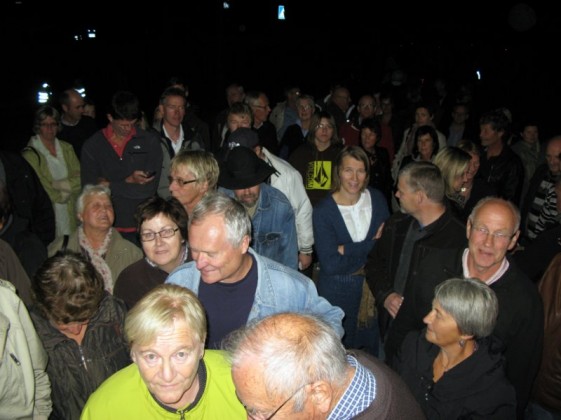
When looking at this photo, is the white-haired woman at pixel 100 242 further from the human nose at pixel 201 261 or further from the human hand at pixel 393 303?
the human hand at pixel 393 303

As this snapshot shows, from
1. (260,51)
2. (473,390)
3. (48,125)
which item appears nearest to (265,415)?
(473,390)

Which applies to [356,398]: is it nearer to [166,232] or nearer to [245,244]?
[245,244]

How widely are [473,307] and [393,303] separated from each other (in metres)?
1.10

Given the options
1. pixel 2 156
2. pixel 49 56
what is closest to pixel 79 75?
pixel 49 56

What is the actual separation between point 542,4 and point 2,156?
681 inches

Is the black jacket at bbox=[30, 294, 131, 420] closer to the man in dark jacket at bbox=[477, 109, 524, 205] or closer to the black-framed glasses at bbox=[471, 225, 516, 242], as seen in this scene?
the black-framed glasses at bbox=[471, 225, 516, 242]

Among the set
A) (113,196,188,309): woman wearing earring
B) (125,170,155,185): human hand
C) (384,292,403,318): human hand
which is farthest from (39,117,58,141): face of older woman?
(384,292,403,318): human hand

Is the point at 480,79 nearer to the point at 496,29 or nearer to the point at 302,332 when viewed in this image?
the point at 496,29

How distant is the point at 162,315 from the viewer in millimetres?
2096

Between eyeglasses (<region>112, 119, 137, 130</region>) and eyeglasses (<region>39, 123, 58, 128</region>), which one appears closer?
eyeglasses (<region>112, 119, 137, 130</region>)

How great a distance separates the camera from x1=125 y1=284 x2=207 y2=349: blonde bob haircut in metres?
2.07

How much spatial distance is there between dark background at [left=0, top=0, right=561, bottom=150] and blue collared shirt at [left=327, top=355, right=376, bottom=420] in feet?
39.1

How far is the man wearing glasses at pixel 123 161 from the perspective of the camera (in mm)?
4543

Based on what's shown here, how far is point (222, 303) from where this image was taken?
2738mm
